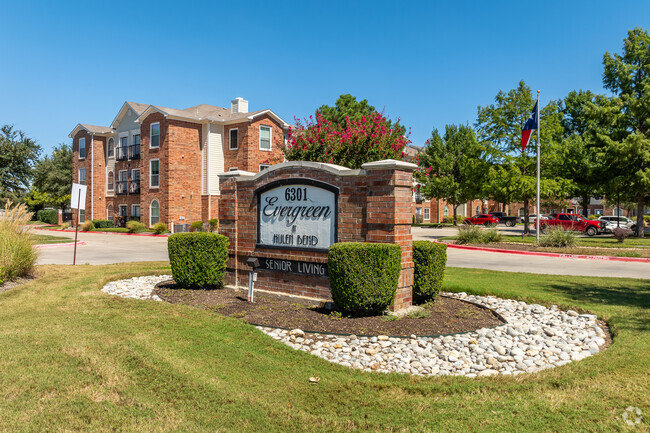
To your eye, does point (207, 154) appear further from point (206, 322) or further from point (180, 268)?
point (206, 322)

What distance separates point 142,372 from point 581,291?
911 cm

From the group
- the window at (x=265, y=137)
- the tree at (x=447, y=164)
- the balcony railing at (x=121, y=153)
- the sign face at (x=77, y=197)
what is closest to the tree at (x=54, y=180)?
the balcony railing at (x=121, y=153)

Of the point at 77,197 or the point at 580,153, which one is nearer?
the point at 77,197

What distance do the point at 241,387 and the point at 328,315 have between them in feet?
9.54

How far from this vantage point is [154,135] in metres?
37.3

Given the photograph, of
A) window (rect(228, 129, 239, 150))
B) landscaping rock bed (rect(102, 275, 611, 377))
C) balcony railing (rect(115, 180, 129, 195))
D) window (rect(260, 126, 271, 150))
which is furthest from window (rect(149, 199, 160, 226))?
landscaping rock bed (rect(102, 275, 611, 377))

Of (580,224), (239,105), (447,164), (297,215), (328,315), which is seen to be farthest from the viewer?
(447,164)

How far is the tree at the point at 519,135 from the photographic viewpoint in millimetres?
27719

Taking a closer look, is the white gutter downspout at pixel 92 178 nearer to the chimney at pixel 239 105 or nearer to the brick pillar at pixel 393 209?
the chimney at pixel 239 105

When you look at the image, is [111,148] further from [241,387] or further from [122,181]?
[241,387]

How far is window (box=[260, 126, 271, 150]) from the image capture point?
118ft

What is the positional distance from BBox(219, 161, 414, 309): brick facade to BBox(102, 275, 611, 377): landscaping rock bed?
154 centimetres

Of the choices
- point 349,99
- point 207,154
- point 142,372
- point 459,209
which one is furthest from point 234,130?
point 459,209

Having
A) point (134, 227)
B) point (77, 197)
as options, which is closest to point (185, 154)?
point (134, 227)
